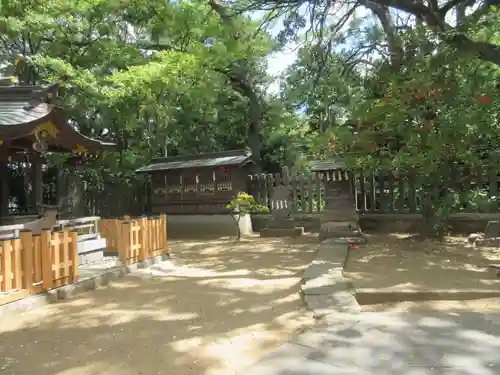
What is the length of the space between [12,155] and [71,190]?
21.6 ft

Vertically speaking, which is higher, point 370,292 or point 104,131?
point 104,131

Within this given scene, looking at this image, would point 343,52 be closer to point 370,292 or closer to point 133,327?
point 370,292

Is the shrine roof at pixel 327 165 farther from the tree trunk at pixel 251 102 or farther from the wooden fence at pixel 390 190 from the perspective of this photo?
the tree trunk at pixel 251 102

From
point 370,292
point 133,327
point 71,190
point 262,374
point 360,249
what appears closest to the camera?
point 262,374

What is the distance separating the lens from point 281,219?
531 inches

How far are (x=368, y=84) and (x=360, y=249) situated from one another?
11.7ft

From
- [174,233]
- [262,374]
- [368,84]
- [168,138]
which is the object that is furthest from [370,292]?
[168,138]

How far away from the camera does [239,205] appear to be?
13406 millimetres

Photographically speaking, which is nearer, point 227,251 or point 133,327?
point 133,327

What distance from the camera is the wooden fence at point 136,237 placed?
26.3 ft

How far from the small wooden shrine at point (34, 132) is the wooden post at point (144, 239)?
1964 millimetres

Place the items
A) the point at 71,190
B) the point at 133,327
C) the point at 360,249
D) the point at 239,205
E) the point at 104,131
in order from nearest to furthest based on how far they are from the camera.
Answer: the point at 133,327, the point at 360,249, the point at 239,205, the point at 71,190, the point at 104,131

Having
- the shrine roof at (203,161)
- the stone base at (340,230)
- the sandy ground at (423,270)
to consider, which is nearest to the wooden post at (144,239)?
the sandy ground at (423,270)

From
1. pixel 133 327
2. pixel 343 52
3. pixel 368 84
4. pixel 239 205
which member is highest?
pixel 343 52
